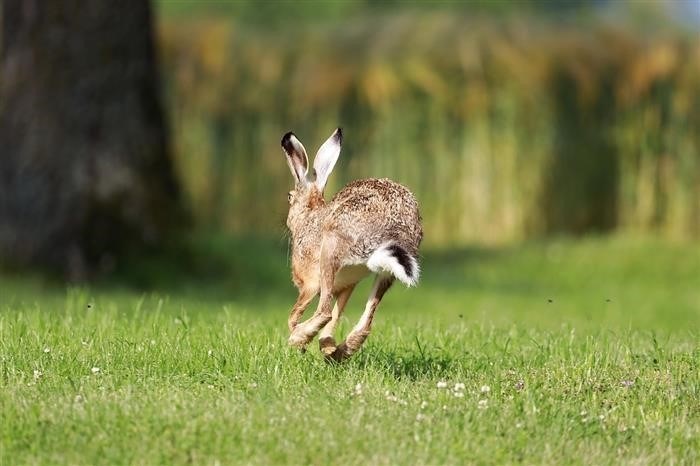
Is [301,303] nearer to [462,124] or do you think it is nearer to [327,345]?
[327,345]

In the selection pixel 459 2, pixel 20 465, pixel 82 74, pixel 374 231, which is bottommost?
pixel 20 465

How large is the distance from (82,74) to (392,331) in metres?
6.75

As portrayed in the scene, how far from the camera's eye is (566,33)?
19656mm

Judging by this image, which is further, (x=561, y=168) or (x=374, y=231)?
(x=561, y=168)

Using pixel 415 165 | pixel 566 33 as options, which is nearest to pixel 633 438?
pixel 415 165

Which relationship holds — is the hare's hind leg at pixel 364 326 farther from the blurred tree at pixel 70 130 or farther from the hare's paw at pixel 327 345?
the blurred tree at pixel 70 130

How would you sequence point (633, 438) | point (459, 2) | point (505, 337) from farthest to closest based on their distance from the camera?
1. point (459, 2)
2. point (505, 337)
3. point (633, 438)

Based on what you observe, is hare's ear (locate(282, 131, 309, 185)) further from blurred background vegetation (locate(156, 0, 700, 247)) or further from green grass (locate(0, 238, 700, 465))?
blurred background vegetation (locate(156, 0, 700, 247))

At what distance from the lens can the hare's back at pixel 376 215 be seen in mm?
6641

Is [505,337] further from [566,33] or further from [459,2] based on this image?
[459,2]

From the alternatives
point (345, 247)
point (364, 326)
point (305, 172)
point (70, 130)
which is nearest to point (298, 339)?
point (364, 326)

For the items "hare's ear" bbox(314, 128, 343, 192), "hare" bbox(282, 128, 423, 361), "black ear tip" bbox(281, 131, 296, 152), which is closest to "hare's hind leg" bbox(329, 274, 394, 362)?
"hare" bbox(282, 128, 423, 361)

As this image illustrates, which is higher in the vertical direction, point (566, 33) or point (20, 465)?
point (566, 33)

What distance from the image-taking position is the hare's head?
24.2 ft
